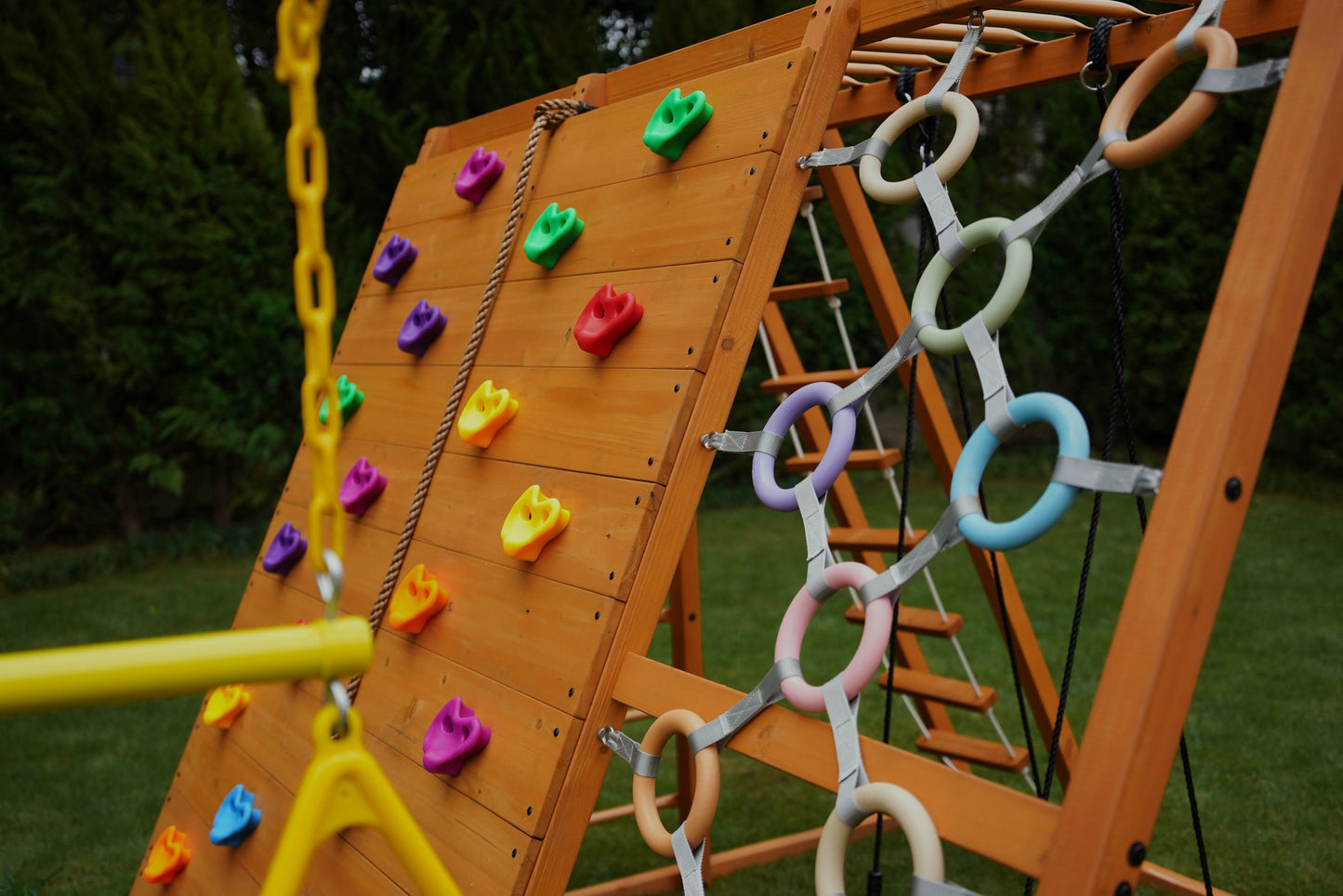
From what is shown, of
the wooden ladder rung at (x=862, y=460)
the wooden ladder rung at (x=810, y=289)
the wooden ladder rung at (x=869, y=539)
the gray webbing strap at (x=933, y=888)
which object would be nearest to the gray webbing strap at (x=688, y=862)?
the gray webbing strap at (x=933, y=888)

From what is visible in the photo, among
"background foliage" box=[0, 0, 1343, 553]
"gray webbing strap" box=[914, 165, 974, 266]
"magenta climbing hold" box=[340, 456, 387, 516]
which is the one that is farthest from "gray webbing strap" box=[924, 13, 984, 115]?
"background foliage" box=[0, 0, 1343, 553]

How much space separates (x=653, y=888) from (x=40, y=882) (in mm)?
1699

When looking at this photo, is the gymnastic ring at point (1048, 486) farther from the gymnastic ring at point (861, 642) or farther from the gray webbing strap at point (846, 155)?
the gray webbing strap at point (846, 155)

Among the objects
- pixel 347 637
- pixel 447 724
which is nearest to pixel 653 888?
pixel 447 724

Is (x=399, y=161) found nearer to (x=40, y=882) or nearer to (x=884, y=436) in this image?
(x=884, y=436)

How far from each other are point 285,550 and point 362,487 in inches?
13.1

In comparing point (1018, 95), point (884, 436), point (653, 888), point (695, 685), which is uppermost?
point (1018, 95)

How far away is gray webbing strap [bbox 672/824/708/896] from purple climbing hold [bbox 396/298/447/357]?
1375mm

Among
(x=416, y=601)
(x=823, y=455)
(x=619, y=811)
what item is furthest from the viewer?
(x=619, y=811)

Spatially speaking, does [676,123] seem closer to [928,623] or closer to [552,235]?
[552,235]

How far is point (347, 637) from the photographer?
0.83 metres

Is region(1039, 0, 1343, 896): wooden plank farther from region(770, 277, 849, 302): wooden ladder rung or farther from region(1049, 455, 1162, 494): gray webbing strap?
region(770, 277, 849, 302): wooden ladder rung

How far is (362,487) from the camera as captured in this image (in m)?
2.40

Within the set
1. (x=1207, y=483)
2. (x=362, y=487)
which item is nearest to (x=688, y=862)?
(x=1207, y=483)
